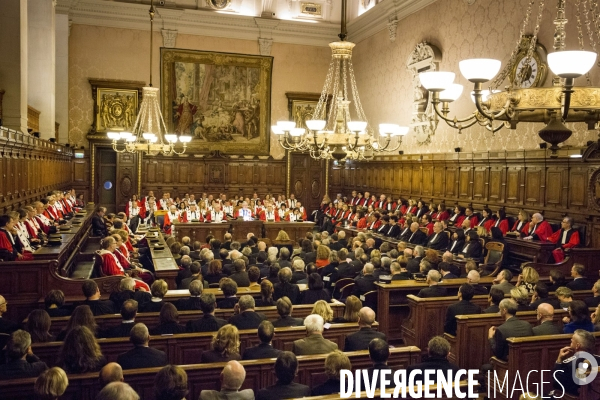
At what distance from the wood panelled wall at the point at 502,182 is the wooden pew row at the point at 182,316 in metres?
7.18

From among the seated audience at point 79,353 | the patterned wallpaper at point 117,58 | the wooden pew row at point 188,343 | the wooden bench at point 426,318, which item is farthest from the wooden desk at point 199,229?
the seated audience at point 79,353

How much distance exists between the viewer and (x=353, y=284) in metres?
9.33

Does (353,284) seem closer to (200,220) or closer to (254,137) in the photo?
(200,220)

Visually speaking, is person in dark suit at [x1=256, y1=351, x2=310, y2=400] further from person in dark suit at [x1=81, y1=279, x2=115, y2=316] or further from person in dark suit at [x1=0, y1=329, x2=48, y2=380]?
person in dark suit at [x1=81, y1=279, x2=115, y2=316]

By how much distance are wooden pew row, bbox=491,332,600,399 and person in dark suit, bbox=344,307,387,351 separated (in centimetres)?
141

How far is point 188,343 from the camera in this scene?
616 centimetres

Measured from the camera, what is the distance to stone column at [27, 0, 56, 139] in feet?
58.6

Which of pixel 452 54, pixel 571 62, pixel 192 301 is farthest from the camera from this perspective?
pixel 452 54

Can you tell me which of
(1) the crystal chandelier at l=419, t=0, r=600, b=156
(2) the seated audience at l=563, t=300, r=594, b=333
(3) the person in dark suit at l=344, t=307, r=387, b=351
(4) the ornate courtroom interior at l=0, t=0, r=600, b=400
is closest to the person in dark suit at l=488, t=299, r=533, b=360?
(4) the ornate courtroom interior at l=0, t=0, r=600, b=400

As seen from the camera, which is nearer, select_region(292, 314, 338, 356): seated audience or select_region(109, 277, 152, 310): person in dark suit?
select_region(292, 314, 338, 356): seated audience

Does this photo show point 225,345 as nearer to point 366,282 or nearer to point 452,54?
point 366,282

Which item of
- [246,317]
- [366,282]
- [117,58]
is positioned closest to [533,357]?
[246,317]

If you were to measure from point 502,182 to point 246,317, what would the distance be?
10.4m

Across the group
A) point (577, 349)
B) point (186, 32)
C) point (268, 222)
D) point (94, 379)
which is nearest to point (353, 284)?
point (577, 349)
